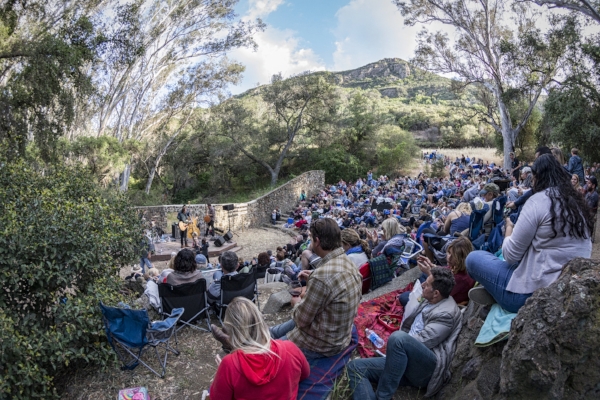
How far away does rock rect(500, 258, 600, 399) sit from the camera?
1975 millimetres

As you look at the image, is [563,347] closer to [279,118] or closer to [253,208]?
[253,208]

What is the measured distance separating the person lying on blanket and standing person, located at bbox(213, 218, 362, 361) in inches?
10.4

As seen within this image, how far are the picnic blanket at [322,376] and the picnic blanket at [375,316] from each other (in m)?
0.60

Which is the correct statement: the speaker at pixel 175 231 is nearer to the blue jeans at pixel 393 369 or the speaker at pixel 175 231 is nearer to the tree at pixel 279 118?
the tree at pixel 279 118

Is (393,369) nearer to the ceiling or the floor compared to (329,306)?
nearer to the floor

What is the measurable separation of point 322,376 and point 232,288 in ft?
9.06

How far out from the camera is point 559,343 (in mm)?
2014

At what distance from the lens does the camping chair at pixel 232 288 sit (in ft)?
17.2

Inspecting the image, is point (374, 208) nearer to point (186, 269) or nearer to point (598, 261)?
point (186, 269)

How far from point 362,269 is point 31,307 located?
3.60 m

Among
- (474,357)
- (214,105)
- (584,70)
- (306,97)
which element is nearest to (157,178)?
(214,105)

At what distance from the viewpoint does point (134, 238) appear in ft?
18.0

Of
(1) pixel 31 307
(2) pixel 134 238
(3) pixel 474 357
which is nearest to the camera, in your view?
(3) pixel 474 357

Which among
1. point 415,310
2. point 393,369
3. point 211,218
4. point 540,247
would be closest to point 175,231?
point 211,218
